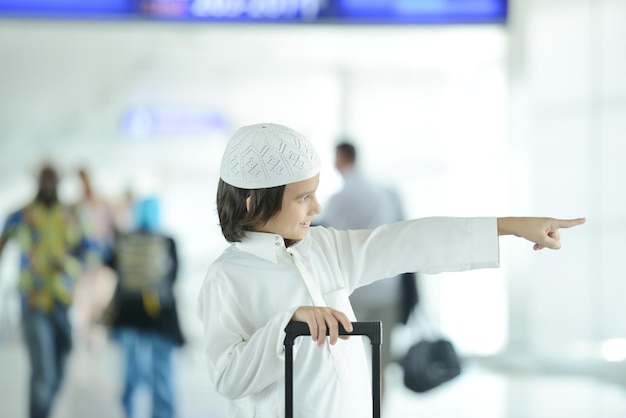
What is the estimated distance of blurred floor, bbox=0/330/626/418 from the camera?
6.44 metres

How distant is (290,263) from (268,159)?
0.87ft

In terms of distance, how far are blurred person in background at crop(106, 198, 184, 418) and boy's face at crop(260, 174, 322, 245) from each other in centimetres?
344

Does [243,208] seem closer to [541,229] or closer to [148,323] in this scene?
[541,229]

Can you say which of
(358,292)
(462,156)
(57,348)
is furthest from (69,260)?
(462,156)

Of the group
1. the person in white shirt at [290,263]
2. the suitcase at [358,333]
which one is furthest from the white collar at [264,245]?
the suitcase at [358,333]

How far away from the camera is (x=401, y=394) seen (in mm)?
7445

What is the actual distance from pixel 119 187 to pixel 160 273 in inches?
130

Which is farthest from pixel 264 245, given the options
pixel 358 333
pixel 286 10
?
pixel 286 10

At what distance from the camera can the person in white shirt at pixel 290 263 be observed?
2238mm

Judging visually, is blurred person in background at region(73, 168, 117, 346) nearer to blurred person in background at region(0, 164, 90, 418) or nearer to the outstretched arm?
blurred person in background at region(0, 164, 90, 418)

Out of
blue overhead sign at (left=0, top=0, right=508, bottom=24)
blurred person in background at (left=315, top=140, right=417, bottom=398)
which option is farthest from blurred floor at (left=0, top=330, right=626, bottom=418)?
blue overhead sign at (left=0, top=0, right=508, bottom=24)

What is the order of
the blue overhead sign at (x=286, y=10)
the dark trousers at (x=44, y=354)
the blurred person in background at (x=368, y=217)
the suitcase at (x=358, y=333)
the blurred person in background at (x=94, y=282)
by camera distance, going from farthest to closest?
1. the blurred person in background at (x=94, y=282)
2. the blue overhead sign at (x=286, y=10)
3. the blurred person in background at (x=368, y=217)
4. the dark trousers at (x=44, y=354)
5. the suitcase at (x=358, y=333)

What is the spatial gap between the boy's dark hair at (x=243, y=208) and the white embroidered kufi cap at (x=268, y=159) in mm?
41

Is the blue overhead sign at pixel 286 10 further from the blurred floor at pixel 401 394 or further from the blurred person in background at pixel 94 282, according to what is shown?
the blurred floor at pixel 401 394
